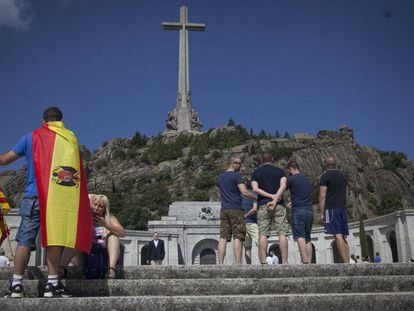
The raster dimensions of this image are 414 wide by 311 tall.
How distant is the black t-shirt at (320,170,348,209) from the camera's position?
8766mm

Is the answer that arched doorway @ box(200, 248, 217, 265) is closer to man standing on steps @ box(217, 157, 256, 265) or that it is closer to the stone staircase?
man standing on steps @ box(217, 157, 256, 265)

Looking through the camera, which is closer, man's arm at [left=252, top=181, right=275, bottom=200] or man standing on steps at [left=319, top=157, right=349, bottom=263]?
man standing on steps at [left=319, top=157, right=349, bottom=263]

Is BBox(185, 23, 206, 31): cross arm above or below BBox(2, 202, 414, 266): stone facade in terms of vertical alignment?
above

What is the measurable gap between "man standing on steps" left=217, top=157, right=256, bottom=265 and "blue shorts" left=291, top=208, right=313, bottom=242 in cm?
95

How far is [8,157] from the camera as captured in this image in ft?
18.4

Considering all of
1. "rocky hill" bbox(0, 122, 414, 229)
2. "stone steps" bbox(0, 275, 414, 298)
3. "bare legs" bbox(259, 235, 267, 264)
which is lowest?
"stone steps" bbox(0, 275, 414, 298)

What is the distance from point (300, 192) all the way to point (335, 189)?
0.70 metres

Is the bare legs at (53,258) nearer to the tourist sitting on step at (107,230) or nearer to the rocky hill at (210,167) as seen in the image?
the tourist sitting on step at (107,230)

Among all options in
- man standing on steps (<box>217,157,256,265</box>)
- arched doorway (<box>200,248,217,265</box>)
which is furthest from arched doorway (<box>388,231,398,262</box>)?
man standing on steps (<box>217,157,256,265</box>)

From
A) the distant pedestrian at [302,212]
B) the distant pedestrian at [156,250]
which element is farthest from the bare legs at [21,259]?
the distant pedestrian at [156,250]

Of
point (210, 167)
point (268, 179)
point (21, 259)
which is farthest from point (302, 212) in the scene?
point (210, 167)

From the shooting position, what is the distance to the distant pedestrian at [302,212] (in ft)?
29.7

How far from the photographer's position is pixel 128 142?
91562 mm

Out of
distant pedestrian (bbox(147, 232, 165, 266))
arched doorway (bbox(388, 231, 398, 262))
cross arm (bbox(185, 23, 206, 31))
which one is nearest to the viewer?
distant pedestrian (bbox(147, 232, 165, 266))
